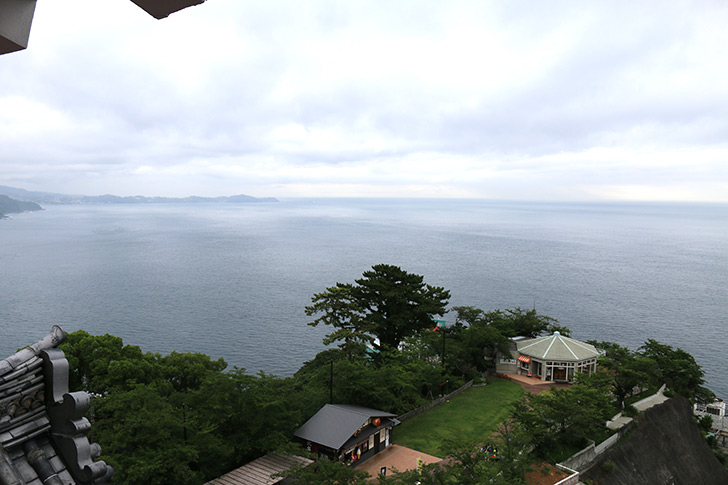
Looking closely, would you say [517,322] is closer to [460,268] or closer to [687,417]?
[687,417]

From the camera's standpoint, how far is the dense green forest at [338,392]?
19797mm

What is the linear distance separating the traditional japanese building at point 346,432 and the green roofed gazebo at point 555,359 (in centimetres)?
1882

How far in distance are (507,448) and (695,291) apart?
3496 inches

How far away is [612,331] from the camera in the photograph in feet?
216

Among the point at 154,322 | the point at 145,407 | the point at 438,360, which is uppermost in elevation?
the point at 145,407

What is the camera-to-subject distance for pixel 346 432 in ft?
83.0

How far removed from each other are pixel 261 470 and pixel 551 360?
28041 mm

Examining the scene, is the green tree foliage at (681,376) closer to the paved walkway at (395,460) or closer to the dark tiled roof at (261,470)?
the paved walkway at (395,460)

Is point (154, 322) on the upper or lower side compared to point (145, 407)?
lower

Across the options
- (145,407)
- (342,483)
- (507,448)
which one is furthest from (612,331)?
→ (145,407)

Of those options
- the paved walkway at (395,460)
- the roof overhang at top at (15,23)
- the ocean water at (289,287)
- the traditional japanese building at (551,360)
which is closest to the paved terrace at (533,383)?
the traditional japanese building at (551,360)

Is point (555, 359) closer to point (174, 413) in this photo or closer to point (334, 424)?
point (334, 424)

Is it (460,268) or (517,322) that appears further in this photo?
(460,268)

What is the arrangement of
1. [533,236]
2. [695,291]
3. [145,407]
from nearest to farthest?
[145,407] < [695,291] < [533,236]
